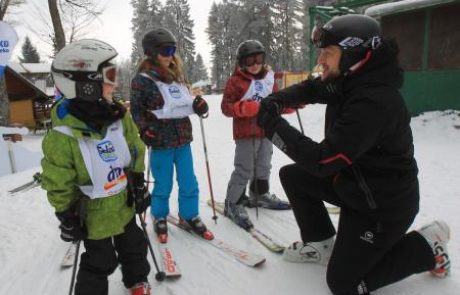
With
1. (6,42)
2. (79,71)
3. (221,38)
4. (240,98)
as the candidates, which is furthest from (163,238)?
(221,38)

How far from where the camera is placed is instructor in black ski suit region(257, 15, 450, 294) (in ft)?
8.34

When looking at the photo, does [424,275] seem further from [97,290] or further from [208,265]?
[97,290]

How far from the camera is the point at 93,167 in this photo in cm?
263

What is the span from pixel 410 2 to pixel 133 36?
47320mm

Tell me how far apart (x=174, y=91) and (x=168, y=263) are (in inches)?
63.5

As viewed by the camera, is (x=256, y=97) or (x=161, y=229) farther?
(x=256, y=97)

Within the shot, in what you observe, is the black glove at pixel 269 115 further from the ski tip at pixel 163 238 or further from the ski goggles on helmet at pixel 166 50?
the ski tip at pixel 163 238

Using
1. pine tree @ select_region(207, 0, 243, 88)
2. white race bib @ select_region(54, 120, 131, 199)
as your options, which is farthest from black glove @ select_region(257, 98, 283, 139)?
pine tree @ select_region(207, 0, 243, 88)

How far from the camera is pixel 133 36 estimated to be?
51750 millimetres

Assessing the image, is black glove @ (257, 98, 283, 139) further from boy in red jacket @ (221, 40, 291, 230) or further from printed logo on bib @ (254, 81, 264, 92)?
printed logo on bib @ (254, 81, 264, 92)

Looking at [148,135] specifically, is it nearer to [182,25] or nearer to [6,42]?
[6,42]

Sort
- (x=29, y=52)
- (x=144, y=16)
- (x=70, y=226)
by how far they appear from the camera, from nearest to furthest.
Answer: (x=70, y=226)
(x=144, y=16)
(x=29, y=52)

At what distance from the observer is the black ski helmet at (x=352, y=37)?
262 centimetres

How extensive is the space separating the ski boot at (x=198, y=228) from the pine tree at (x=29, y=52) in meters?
65.2
